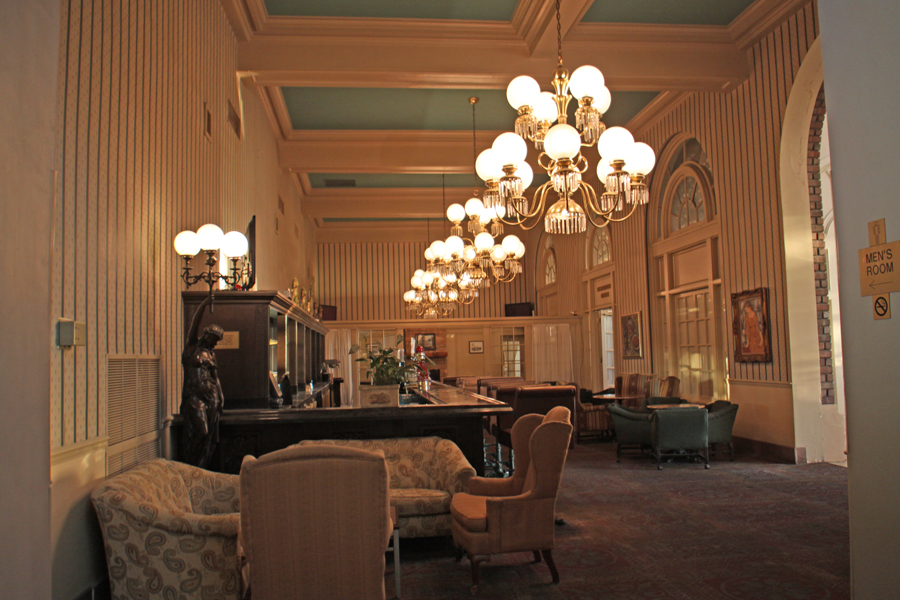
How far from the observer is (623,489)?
21.6 ft

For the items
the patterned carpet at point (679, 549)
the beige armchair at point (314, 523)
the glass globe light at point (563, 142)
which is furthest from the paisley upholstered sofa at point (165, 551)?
the glass globe light at point (563, 142)

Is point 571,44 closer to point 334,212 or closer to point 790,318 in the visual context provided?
point 790,318

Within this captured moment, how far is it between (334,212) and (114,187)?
11983 mm

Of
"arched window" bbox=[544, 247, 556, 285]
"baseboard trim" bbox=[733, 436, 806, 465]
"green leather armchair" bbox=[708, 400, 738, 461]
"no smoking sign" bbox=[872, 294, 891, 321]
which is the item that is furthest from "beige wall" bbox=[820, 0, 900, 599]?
"arched window" bbox=[544, 247, 556, 285]

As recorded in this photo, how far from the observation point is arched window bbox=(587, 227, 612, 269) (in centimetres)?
1348

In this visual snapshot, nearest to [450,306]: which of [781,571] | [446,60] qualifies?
[446,60]

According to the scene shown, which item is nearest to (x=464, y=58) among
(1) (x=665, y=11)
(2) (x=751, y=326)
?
(1) (x=665, y=11)

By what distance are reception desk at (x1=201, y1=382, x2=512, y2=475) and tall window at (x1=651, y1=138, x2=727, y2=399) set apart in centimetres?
566

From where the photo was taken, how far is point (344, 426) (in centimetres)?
511

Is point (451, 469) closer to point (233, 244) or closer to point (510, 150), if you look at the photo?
point (510, 150)

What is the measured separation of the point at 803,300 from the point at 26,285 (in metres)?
8.13

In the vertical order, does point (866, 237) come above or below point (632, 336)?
above

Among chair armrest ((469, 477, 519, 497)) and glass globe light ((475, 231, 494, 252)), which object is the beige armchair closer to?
chair armrest ((469, 477, 519, 497))

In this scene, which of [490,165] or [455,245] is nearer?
[490,165]
